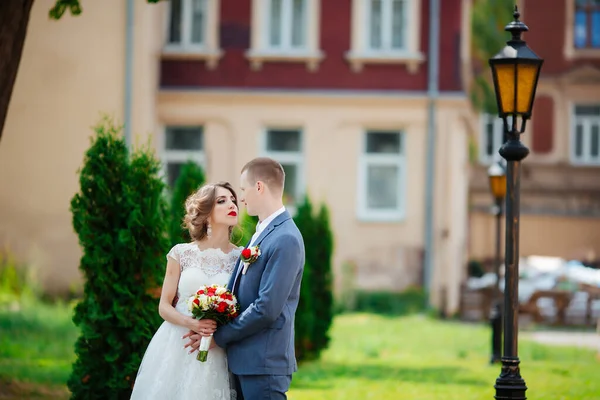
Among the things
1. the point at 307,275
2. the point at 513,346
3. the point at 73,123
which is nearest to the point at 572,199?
the point at 73,123

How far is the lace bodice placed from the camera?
7.89 metres

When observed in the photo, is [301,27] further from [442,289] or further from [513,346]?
[513,346]

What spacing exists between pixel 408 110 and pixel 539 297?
16.6 feet

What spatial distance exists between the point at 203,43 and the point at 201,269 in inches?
819

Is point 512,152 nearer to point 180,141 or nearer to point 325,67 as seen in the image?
point 325,67

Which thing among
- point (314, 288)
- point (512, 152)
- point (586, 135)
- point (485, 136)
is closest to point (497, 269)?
point (314, 288)

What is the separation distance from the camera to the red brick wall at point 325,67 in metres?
27.7

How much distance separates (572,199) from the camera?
39938mm

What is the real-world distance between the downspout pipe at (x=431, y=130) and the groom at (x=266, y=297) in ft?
66.5

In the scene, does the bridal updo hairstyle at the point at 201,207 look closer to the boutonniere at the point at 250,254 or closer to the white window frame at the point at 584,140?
the boutonniere at the point at 250,254

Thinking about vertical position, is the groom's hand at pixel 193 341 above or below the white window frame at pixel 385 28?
below

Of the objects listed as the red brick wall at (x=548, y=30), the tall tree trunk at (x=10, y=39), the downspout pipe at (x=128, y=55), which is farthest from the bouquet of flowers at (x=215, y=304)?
the red brick wall at (x=548, y=30)

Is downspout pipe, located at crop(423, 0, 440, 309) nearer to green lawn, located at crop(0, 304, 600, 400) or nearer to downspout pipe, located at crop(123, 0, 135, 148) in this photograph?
green lawn, located at crop(0, 304, 600, 400)

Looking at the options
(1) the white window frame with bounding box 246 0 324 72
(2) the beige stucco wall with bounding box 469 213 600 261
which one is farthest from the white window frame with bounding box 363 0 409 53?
(2) the beige stucco wall with bounding box 469 213 600 261
